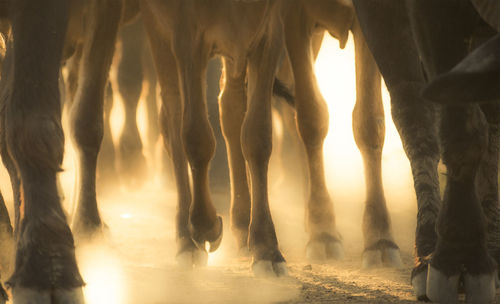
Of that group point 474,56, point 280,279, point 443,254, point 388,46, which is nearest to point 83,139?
point 280,279

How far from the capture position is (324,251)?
19.4ft

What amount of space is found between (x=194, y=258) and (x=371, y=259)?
1.16m

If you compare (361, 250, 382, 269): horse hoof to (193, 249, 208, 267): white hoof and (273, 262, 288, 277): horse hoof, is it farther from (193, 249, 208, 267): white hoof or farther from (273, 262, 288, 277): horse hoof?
(193, 249, 208, 267): white hoof

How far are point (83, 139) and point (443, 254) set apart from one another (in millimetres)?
2791

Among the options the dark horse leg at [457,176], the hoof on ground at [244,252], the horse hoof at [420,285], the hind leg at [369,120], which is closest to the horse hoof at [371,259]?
the hind leg at [369,120]

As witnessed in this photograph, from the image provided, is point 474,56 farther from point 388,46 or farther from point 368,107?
point 368,107

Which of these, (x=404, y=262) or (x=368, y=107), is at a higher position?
(x=368, y=107)

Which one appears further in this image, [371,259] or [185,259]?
[185,259]

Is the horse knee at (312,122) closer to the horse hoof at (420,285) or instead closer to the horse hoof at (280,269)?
the horse hoof at (280,269)

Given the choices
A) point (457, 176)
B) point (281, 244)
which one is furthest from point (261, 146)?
point (457, 176)

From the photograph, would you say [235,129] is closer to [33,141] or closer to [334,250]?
[334,250]

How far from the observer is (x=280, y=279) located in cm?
468

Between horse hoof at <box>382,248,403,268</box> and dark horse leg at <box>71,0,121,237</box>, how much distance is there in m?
1.84

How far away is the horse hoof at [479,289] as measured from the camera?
337 cm
